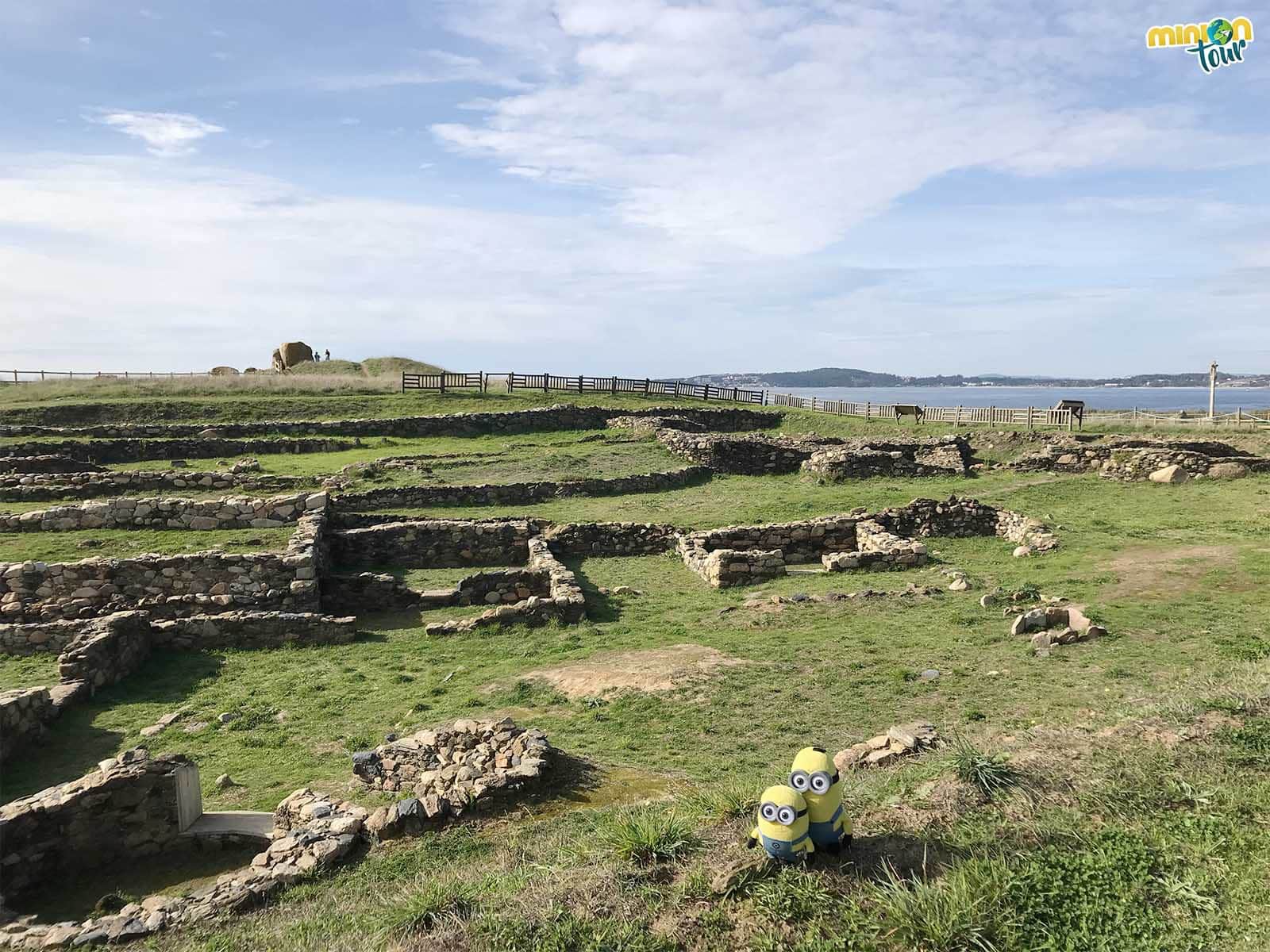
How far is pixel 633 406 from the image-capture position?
1897 inches

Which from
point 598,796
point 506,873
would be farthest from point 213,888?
point 598,796

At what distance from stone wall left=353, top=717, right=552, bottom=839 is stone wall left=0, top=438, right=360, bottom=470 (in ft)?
97.6

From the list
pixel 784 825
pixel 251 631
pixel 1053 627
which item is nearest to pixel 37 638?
pixel 251 631

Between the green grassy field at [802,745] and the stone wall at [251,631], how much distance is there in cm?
31

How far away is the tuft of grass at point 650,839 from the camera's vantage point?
5.82 m

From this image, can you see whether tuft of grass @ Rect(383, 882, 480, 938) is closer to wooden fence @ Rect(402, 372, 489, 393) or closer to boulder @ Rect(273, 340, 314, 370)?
wooden fence @ Rect(402, 372, 489, 393)

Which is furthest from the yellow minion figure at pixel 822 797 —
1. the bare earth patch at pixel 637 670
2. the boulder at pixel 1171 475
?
the boulder at pixel 1171 475

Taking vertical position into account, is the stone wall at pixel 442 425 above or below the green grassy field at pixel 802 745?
above

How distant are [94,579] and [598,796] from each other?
43.8 ft

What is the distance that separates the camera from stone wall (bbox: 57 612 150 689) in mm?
11633

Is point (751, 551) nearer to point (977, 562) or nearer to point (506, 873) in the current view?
point (977, 562)

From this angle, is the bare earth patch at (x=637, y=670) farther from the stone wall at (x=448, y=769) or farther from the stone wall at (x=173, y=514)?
the stone wall at (x=173, y=514)

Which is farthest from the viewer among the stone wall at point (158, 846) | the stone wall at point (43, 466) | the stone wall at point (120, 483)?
the stone wall at point (43, 466)

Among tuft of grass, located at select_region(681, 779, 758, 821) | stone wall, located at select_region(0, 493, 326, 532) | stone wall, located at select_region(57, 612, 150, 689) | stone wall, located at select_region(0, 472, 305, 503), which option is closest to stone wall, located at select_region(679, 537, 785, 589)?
tuft of grass, located at select_region(681, 779, 758, 821)
